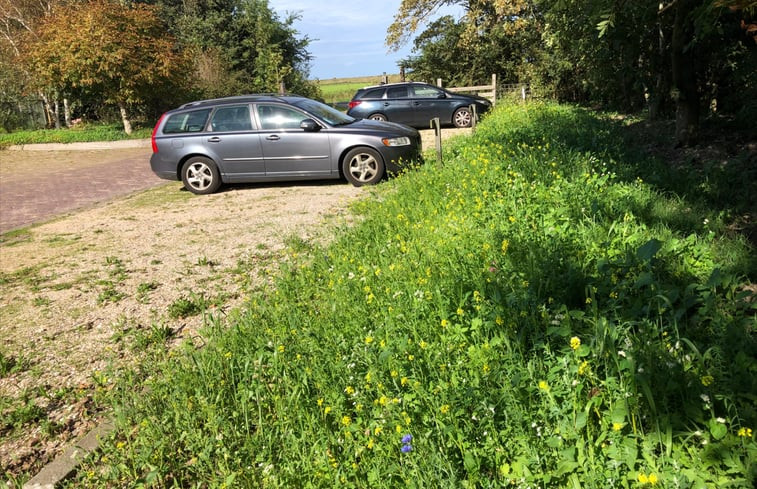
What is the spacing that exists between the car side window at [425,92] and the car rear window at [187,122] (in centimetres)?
967

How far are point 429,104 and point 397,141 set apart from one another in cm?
917

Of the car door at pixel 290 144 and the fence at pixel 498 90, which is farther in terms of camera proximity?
the fence at pixel 498 90

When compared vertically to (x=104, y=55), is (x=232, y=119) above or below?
below

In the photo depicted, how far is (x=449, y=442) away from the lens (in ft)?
7.53

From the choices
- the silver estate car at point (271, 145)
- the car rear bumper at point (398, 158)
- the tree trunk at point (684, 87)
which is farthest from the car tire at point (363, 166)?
the tree trunk at point (684, 87)

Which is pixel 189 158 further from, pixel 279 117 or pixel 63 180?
pixel 63 180

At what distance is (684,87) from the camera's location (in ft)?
28.2

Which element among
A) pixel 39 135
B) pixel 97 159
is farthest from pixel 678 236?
pixel 39 135

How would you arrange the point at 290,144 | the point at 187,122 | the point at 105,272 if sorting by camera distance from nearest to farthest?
1. the point at 105,272
2. the point at 290,144
3. the point at 187,122

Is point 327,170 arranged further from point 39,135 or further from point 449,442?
point 39,135

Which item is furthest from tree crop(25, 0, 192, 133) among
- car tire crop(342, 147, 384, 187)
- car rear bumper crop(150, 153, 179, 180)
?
car tire crop(342, 147, 384, 187)

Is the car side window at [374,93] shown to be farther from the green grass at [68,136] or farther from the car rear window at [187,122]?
the green grass at [68,136]

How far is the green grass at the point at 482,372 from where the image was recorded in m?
2.11

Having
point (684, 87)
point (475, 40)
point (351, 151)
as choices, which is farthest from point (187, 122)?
point (475, 40)
